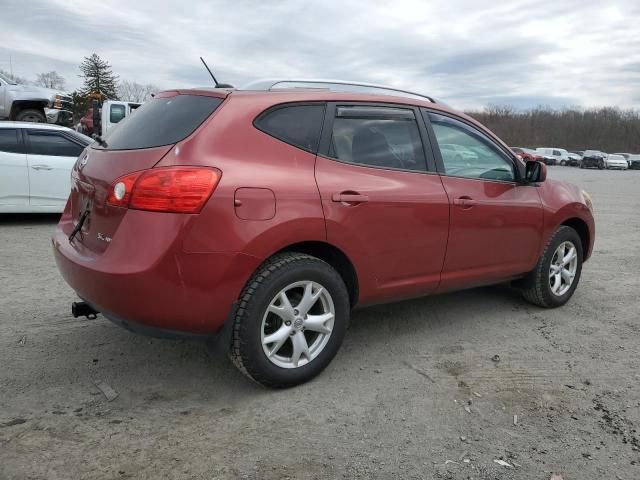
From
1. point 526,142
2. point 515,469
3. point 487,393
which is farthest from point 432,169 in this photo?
point 526,142

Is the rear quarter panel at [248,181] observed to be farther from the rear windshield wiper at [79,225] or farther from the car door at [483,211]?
the car door at [483,211]

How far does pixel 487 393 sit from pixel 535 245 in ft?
5.79

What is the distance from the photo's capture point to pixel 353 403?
10.2ft

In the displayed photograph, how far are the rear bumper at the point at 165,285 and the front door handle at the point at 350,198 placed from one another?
0.63 meters

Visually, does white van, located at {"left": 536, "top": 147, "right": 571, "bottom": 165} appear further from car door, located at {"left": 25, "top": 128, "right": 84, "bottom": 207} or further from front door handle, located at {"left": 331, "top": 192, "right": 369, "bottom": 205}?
front door handle, located at {"left": 331, "top": 192, "right": 369, "bottom": 205}

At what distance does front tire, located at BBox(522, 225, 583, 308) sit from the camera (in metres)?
4.73

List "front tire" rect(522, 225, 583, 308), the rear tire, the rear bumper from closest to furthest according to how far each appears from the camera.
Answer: the rear bumper → "front tire" rect(522, 225, 583, 308) → the rear tire

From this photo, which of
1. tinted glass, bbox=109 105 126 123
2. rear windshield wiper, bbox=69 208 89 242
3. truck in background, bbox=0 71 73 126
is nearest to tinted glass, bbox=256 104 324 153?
rear windshield wiper, bbox=69 208 89 242

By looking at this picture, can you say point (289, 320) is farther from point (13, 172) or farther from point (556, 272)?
point (13, 172)

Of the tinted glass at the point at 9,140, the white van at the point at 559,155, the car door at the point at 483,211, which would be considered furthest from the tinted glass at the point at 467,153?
the white van at the point at 559,155

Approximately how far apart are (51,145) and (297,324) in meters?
6.74

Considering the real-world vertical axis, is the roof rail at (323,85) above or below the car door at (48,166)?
above

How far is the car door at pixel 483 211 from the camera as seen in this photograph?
3.95 metres

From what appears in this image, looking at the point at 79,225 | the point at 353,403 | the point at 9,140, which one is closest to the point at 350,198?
the point at 353,403
